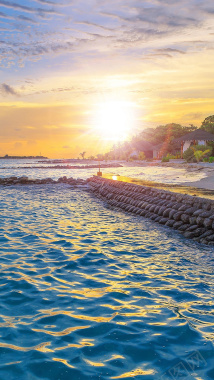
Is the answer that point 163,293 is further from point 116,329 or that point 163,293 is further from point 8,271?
point 8,271

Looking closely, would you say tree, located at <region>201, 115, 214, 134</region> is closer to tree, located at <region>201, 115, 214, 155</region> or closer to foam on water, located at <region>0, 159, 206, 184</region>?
tree, located at <region>201, 115, 214, 155</region>

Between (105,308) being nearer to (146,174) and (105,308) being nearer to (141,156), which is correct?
(146,174)

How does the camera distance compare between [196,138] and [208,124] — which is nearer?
[196,138]

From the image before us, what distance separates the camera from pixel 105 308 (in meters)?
5.32

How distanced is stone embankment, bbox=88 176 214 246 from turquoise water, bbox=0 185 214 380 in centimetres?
92

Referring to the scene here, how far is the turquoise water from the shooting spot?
383 cm

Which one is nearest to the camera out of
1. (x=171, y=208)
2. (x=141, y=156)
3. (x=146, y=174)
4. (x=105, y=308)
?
(x=105, y=308)

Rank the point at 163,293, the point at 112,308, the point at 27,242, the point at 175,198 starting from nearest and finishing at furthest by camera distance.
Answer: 1. the point at 112,308
2. the point at 163,293
3. the point at 27,242
4. the point at 175,198

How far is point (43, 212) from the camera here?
51.5 ft

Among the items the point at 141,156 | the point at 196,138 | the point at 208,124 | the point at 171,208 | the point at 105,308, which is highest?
the point at 208,124

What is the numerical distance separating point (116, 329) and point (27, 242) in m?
5.71

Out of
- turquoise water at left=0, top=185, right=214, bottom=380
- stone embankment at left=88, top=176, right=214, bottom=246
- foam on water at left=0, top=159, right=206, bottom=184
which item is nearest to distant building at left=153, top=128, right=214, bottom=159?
foam on water at left=0, top=159, right=206, bottom=184

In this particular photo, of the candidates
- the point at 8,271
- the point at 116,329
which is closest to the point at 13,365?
the point at 116,329

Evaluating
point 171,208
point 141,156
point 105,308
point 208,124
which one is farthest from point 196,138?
point 105,308
